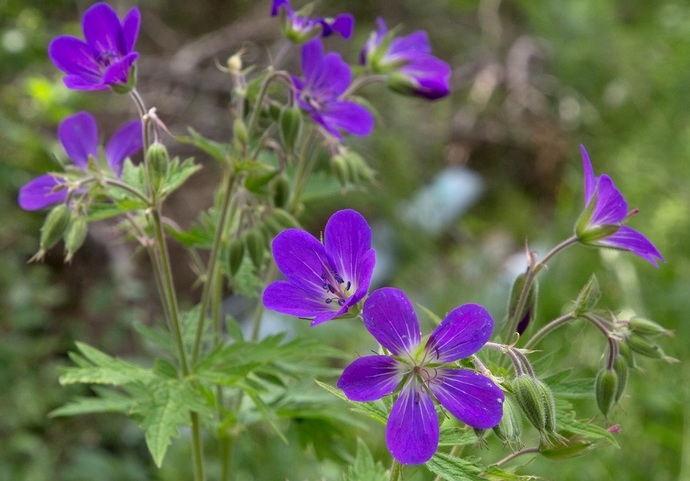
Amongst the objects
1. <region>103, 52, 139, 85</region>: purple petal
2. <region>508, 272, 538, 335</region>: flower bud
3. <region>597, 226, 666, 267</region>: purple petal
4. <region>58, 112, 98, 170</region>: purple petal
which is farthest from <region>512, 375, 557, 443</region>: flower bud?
<region>58, 112, 98, 170</region>: purple petal

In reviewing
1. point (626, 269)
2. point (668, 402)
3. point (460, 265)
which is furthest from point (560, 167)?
point (668, 402)

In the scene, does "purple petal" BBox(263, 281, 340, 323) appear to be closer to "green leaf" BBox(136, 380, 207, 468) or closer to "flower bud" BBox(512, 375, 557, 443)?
"flower bud" BBox(512, 375, 557, 443)

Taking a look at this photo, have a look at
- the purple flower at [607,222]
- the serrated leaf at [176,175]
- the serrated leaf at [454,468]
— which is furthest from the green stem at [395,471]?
the serrated leaf at [176,175]

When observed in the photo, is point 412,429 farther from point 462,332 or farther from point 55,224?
point 55,224

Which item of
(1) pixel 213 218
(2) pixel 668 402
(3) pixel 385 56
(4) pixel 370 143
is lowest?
(2) pixel 668 402

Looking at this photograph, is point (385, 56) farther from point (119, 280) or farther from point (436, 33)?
point (436, 33)
